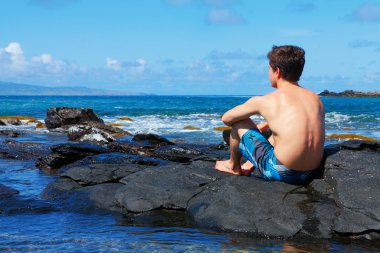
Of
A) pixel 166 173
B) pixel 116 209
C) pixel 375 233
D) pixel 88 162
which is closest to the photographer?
pixel 375 233

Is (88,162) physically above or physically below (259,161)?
below

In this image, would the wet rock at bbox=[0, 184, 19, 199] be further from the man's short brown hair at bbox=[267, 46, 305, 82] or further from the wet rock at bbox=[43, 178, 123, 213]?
the man's short brown hair at bbox=[267, 46, 305, 82]

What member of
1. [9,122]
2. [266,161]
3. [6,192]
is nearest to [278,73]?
[266,161]

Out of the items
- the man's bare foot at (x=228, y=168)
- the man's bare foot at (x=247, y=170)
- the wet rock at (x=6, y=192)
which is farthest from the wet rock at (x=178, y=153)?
the man's bare foot at (x=247, y=170)

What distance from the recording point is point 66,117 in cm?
2506

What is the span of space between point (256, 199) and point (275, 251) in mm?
1089

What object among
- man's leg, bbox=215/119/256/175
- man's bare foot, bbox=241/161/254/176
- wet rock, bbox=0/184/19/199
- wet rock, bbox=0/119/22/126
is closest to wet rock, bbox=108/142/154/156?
wet rock, bbox=0/184/19/199

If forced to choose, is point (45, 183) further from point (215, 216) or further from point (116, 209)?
point (215, 216)

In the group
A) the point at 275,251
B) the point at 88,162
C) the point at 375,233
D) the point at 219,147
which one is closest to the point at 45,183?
the point at 88,162

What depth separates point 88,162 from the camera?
9.82 metres

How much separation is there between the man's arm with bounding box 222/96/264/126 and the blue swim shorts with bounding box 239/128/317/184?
260 mm

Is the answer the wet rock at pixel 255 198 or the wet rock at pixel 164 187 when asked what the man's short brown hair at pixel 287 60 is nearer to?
the wet rock at pixel 255 198

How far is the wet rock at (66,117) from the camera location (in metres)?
24.9

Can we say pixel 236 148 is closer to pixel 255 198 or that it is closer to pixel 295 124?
pixel 255 198
